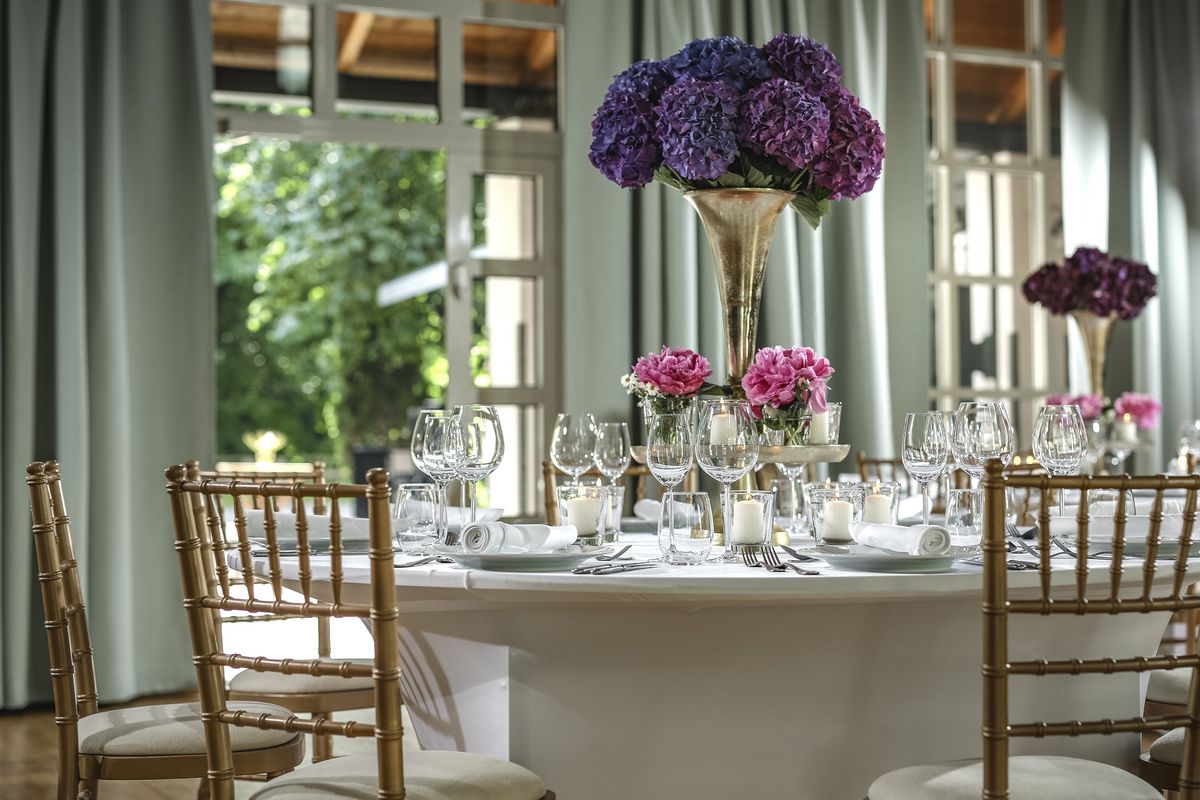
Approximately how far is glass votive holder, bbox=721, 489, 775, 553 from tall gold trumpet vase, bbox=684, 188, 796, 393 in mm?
385

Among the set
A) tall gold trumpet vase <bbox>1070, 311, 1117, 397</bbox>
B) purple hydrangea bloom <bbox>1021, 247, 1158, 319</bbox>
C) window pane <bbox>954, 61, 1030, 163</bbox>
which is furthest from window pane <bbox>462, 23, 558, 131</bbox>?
tall gold trumpet vase <bbox>1070, 311, 1117, 397</bbox>

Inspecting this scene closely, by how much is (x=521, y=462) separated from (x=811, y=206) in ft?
8.41

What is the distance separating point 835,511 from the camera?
6.70ft

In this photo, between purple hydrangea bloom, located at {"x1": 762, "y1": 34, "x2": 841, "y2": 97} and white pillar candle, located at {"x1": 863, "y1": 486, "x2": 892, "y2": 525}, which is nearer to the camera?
white pillar candle, located at {"x1": 863, "y1": 486, "x2": 892, "y2": 525}

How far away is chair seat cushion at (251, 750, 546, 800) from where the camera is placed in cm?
156

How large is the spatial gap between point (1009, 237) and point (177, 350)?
11.2 ft

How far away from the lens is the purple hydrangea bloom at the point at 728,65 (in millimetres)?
2178

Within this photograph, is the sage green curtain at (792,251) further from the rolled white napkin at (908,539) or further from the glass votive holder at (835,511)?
the rolled white napkin at (908,539)

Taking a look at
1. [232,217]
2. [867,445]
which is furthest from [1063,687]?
[232,217]

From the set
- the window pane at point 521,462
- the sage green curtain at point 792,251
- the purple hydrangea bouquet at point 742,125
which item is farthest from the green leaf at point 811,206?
the window pane at point 521,462

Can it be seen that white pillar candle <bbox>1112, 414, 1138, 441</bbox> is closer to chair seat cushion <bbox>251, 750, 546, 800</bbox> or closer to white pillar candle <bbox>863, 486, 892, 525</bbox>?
white pillar candle <bbox>863, 486, 892, 525</bbox>

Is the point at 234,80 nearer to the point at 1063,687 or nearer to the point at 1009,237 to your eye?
the point at 1009,237

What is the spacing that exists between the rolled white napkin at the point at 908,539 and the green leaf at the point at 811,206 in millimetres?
684

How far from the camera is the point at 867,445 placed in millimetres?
4715
